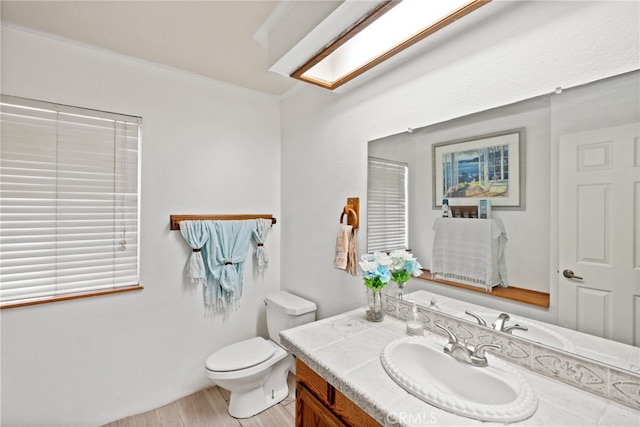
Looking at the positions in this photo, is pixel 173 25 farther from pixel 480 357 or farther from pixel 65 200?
pixel 480 357

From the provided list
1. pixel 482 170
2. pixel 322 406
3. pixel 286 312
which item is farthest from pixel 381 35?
pixel 286 312

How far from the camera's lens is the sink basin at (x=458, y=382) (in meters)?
0.73

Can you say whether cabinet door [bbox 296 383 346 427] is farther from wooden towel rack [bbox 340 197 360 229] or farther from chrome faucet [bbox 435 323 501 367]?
wooden towel rack [bbox 340 197 360 229]

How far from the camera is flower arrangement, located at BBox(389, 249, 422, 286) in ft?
4.34

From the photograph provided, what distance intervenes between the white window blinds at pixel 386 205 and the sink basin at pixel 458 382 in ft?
1.69

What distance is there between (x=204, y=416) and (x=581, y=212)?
230 centimetres

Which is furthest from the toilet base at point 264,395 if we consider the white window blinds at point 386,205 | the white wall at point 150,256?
the white window blinds at point 386,205

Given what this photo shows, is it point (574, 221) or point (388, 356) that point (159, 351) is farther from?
point (574, 221)

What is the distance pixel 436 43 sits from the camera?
125 cm

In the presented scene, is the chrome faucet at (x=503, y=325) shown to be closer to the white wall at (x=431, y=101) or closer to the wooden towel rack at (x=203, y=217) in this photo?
the white wall at (x=431, y=101)

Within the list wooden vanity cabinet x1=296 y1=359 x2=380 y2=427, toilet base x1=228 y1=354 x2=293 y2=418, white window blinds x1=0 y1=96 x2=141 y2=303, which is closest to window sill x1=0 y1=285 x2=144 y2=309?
white window blinds x1=0 y1=96 x2=141 y2=303

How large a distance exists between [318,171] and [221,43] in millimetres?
994

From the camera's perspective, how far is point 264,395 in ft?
6.30

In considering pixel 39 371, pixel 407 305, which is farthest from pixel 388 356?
pixel 39 371
